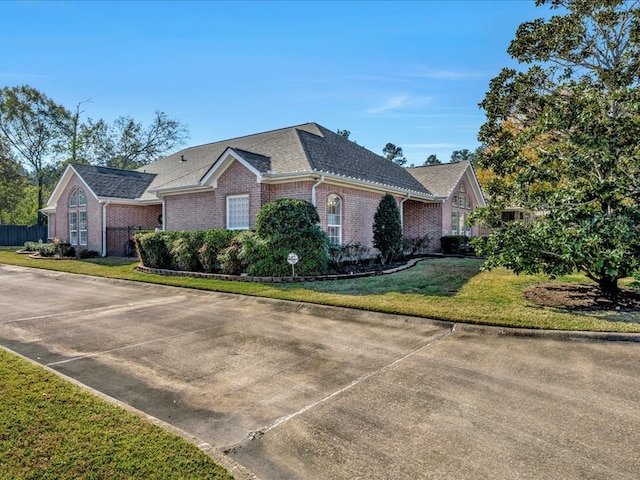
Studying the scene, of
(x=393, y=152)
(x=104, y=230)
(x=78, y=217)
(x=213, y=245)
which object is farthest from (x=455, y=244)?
(x=393, y=152)

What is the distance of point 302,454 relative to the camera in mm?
3203

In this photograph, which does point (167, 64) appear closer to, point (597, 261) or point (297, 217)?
point (297, 217)

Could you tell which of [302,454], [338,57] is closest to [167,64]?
[338,57]

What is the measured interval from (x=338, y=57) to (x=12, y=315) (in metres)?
13.2

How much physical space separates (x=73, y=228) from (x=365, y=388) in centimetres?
2634

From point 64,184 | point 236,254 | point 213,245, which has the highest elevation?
point 64,184

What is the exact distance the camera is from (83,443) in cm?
308

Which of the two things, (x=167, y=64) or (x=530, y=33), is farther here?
(x=167, y=64)

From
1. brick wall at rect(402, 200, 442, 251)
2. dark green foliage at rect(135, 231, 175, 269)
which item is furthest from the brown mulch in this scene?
dark green foliage at rect(135, 231, 175, 269)

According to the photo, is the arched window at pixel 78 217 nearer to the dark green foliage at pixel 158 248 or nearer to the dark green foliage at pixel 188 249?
the dark green foliage at pixel 158 248

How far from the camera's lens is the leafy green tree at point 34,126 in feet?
134

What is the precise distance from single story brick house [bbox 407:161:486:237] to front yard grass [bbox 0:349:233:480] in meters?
20.9

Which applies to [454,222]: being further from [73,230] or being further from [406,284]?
[73,230]

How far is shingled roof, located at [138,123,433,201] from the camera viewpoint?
15219 millimetres
